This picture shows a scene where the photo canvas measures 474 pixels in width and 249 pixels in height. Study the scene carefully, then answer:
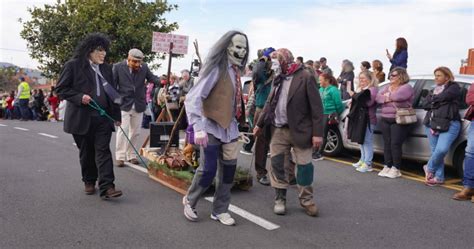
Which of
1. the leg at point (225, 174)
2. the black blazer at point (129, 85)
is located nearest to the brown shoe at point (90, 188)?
the leg at point (225, 174)

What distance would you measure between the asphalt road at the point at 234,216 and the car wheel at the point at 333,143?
62.2 inches

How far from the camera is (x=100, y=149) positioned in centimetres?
513

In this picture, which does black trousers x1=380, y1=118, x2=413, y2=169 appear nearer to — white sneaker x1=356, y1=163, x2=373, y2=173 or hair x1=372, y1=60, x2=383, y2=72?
white sneaker x1=356, y1=163, x2=373, y2=173

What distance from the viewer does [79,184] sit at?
5.94m

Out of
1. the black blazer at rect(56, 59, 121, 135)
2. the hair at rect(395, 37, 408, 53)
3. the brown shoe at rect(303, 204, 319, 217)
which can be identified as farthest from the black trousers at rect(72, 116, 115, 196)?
the hair at rect(395, 37, 408, 53)

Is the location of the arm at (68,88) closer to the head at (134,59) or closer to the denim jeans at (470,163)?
the head at (134,59)

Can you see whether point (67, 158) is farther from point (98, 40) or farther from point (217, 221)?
point (217, 221)

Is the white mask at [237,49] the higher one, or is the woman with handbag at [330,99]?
the white mask at [237,49]

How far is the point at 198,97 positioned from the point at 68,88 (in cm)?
182

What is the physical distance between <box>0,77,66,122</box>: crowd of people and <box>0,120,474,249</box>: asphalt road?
1270 centimetres

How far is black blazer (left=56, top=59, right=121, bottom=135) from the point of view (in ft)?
16.5

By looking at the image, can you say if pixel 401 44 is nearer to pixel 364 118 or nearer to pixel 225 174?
pixel 364 118

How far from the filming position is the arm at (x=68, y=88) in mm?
5004

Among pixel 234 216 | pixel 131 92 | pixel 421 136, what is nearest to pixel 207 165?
pixel 234 216
